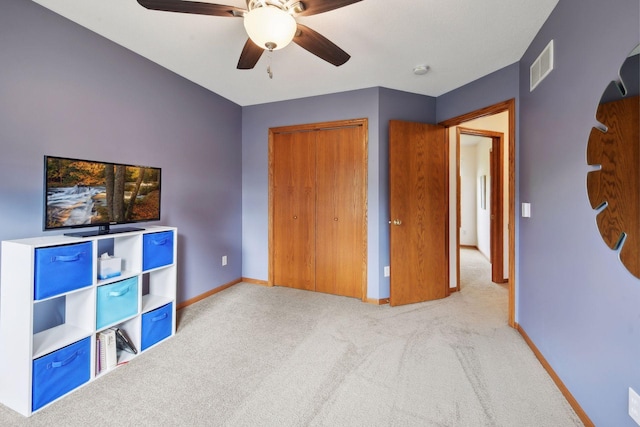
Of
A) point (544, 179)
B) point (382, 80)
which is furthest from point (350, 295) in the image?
point (382, 80)

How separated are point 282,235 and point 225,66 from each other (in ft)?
6.50

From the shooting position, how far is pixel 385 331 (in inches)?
97.3

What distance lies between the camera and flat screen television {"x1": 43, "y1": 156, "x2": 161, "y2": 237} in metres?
1.75

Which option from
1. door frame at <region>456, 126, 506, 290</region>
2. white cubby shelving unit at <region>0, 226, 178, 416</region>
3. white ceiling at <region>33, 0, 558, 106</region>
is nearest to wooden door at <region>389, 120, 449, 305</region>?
white ceiling at <region>33, 0, 558, 106</region>

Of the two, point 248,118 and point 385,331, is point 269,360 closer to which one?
point 385,331

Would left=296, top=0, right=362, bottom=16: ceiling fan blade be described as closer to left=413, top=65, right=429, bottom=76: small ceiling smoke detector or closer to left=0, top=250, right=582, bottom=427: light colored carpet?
left=413, top=65, right=429, bottom=76: small ceiling smoke detector

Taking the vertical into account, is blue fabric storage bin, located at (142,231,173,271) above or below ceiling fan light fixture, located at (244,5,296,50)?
below

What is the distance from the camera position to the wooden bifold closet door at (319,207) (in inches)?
127

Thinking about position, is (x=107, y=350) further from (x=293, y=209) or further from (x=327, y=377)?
(x=293, y=209)

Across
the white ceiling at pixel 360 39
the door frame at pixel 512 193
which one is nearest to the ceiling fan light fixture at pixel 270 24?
the white ceiling at pixel 360 39

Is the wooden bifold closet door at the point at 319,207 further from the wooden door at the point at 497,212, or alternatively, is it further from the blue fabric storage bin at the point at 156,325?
the wooden door at the point at 497,212

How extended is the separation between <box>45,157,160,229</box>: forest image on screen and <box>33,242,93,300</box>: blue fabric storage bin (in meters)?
0.26

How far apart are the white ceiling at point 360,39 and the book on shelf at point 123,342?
2.21 m

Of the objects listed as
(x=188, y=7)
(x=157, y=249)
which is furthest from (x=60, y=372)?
(x=188, y=7)
